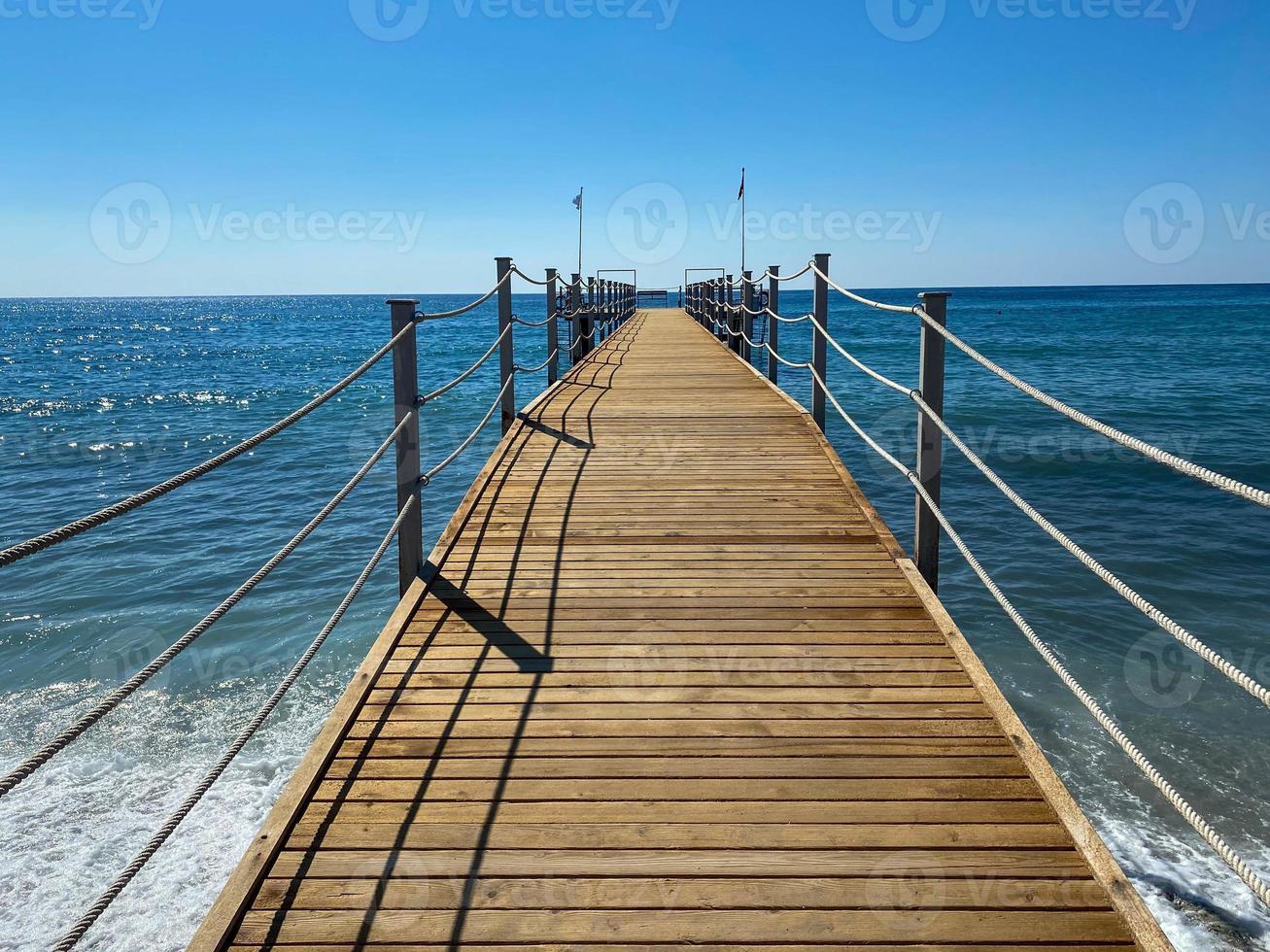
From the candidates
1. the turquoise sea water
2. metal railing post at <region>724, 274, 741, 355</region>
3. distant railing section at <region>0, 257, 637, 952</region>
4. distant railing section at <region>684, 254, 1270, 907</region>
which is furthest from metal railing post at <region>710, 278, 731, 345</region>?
distant railing section at <region>684, 254, 1270, 907</region>

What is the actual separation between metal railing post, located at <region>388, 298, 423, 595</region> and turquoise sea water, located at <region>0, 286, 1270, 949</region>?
202 cm

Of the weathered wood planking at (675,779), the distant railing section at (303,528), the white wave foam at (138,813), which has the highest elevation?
the distant railing section at (303,528)

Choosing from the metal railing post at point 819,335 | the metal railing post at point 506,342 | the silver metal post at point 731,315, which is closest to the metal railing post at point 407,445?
the metal railing post at point 506,342

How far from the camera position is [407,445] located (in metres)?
3.86

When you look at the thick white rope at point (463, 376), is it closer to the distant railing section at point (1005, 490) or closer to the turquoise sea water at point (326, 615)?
the distant railing section at point (1005, 490)

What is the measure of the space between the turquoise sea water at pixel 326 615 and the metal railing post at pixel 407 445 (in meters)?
2.02

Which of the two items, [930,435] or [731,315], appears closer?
[930,435]

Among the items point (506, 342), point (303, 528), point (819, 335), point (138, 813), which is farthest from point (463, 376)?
point (138, 813)

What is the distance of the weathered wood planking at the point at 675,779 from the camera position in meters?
1.91

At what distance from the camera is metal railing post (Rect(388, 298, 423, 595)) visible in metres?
3.82

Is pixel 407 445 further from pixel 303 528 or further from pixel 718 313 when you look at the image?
pixel 718 313

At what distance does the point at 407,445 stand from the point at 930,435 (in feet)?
7.67

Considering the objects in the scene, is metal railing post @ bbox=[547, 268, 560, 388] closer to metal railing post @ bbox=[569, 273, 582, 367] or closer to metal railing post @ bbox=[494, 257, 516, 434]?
metal railing post @ bbox=[569, 273, 582, 367]

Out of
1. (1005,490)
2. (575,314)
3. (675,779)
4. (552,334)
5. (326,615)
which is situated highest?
(575,314)
